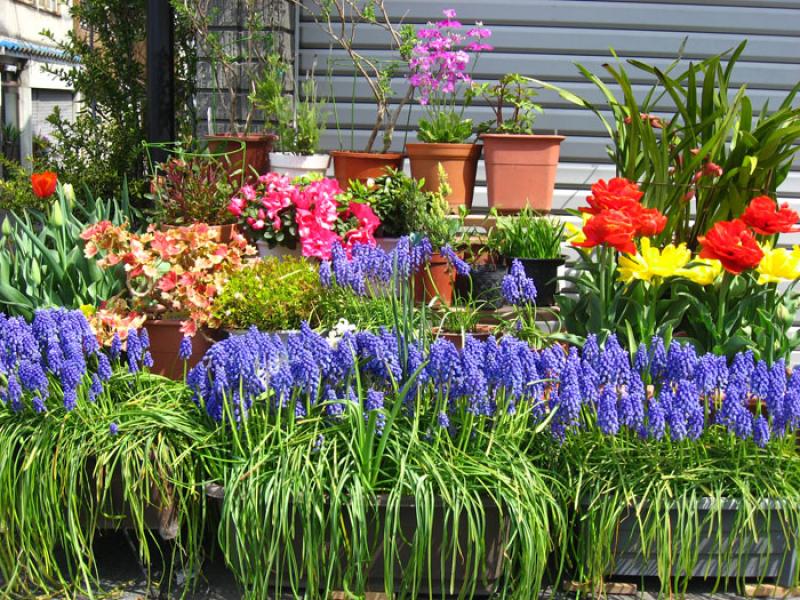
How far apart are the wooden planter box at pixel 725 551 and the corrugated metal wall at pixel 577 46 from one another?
3.29 metres

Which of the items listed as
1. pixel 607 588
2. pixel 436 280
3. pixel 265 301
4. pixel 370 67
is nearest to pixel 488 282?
pixel 436 280

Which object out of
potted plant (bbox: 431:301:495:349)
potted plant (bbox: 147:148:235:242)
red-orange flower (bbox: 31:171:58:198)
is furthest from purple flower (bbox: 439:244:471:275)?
red-orange flower (bbox: 31:171:58:198)

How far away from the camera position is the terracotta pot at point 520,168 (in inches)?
204

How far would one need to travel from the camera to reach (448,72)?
5.43 meters

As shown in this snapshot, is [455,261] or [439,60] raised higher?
[439,60]

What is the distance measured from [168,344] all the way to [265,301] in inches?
18.4

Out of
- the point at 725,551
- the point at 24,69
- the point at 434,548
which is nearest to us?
the point at 434,548

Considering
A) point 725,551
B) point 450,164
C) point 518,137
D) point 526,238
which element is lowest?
point 725,551

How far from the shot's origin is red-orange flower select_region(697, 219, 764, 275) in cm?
329

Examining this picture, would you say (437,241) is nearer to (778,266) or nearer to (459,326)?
(459,326)

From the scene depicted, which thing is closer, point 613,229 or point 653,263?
point 613,229

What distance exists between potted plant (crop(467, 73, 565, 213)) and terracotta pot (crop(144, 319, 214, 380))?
195 cm

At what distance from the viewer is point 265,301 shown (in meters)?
3.83

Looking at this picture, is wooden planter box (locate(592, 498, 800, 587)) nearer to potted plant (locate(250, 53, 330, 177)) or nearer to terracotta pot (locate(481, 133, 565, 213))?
terracotta pot (locate(481, 133, 565, 213))
